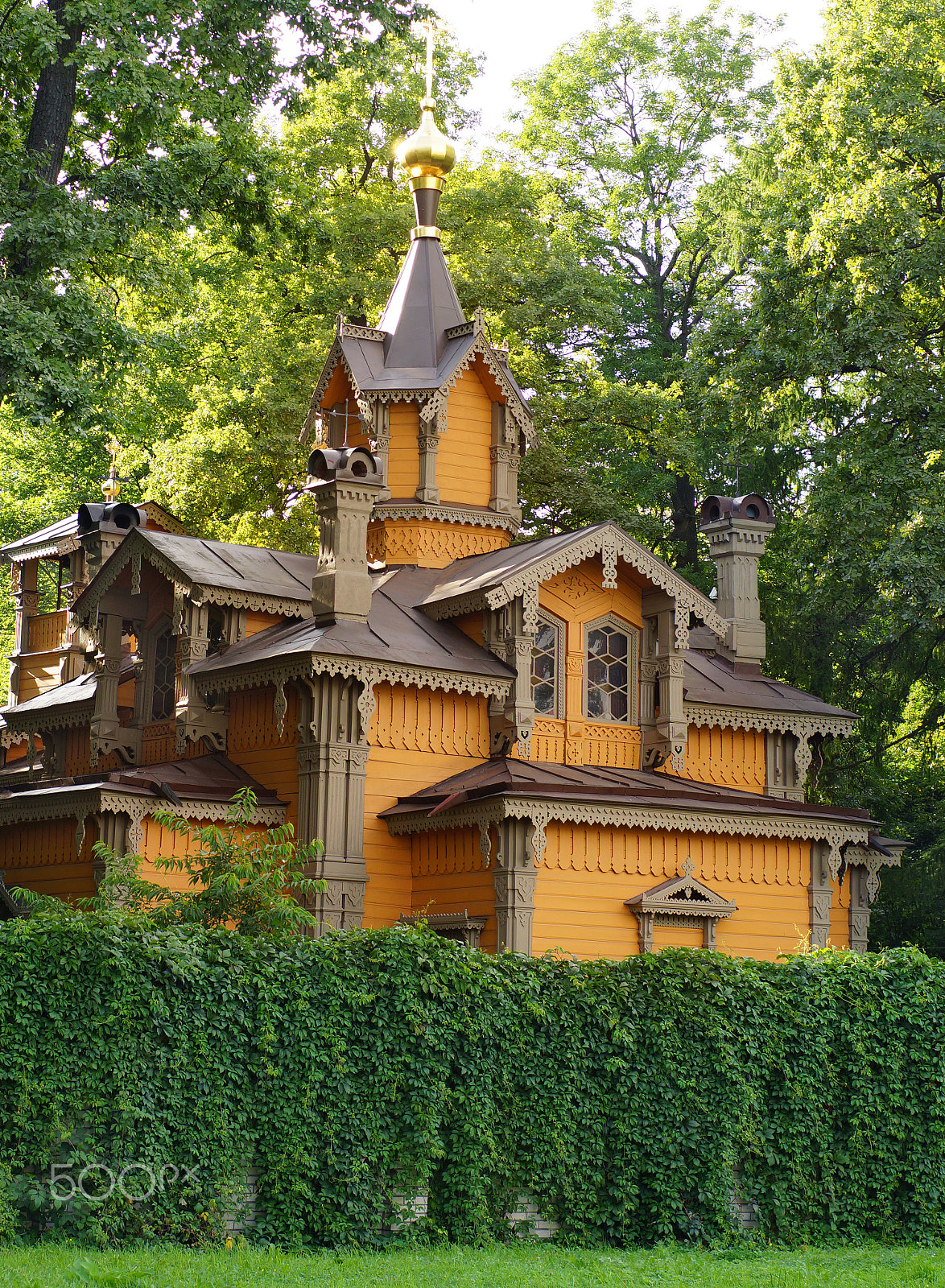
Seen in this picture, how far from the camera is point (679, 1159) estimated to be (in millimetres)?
13648

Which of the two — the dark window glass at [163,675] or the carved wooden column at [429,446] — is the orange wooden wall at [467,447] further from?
the dark window glass at [163,675]

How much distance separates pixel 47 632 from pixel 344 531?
11.4m

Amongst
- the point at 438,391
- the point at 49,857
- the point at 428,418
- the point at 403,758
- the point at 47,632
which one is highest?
the point at 438,391

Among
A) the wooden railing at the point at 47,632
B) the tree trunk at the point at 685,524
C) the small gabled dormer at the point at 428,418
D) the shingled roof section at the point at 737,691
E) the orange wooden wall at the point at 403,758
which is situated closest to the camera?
the orange wooden wall at the point at 403,758

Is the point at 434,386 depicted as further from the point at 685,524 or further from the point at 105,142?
the point at 685,524

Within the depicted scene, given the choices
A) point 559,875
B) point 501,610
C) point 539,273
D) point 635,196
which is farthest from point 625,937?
point 635,196

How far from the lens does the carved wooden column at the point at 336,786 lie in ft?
67.8

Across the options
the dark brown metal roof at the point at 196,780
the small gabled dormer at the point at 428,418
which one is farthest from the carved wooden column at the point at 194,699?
the small gabled dormer at the point at 428,418

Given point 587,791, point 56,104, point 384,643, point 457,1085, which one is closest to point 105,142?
point 56,104

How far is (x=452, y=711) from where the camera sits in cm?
2234

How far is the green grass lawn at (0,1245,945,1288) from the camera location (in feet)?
34.6

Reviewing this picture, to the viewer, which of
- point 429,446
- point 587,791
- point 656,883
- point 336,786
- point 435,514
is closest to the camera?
point 587,791

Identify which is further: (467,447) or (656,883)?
(467,447)

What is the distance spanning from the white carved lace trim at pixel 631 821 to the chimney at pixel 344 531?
3056 mm
